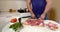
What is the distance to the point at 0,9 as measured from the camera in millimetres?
3291

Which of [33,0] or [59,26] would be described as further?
[33,0]

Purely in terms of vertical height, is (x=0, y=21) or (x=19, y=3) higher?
(x=19, y=3)

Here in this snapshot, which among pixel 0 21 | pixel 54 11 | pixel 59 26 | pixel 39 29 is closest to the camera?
pixel 39 29

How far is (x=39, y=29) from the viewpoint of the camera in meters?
1.50

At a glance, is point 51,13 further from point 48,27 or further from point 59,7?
point 48,27

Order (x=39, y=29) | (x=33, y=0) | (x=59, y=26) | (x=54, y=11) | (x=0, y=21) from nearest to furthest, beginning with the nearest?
1. (x=39, y=29)
2. (x=59, y=26)
3. (x=33, y=0)
4. (x=0, y=21)
5. (x=54, y=11)

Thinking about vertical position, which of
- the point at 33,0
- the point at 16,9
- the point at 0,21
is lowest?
the point at 0,21

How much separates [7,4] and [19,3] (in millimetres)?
311

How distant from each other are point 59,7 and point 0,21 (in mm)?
1370

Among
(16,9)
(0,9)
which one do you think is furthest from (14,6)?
(0,9)

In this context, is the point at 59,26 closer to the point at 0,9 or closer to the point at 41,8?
the point at 41,8

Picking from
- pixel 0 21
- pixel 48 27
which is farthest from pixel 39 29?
pixel 0 21

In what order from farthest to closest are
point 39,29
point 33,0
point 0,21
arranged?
1. point 0,21
2. point 33,0
3. point 39,29

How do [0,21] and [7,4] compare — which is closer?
[0,21]
